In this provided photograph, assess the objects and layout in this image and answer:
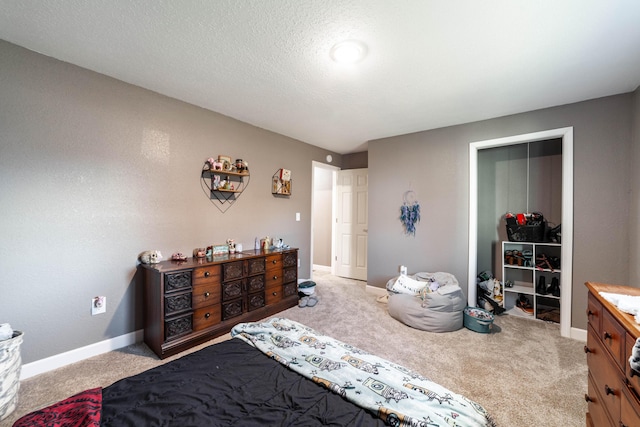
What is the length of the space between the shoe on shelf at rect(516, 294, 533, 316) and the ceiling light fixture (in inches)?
147

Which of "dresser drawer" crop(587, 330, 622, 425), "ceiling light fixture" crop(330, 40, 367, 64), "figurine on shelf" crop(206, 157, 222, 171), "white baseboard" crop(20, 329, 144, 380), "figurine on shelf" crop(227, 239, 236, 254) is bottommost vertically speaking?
"white baseboard" crop(20, 329, 144, 380)

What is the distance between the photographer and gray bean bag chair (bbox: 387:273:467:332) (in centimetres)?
279

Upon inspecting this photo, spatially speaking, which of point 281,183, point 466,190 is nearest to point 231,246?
point 281,183

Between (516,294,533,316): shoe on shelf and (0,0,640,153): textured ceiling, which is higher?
(0,0,640,153): textured ceiling

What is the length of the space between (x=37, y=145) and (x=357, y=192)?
14.0ft

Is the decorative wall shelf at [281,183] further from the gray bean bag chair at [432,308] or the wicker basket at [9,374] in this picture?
the wicker basket at [9,374]

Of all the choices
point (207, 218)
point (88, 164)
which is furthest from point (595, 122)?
point (88, 164)

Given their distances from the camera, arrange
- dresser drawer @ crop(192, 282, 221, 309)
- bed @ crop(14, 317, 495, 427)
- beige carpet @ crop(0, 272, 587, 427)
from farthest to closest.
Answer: dresser drawer @ crop(192, 282, 221, 309) < beige carpet @ crop(0, 272, 587, 427) < bed @ crop(14, 317, 495, 427)

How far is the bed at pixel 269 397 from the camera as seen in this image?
858mm

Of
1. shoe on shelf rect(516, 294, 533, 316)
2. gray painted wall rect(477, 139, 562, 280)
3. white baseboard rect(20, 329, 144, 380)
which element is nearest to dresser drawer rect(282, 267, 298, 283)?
white baseboard rect(20, 329, 144, 380)

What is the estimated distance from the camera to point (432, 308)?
2.82m

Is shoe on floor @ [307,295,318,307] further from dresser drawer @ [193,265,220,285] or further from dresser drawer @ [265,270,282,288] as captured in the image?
dresser drawer @ [193,265,220,285]

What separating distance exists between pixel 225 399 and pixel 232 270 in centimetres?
192

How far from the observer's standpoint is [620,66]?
2078 mm
